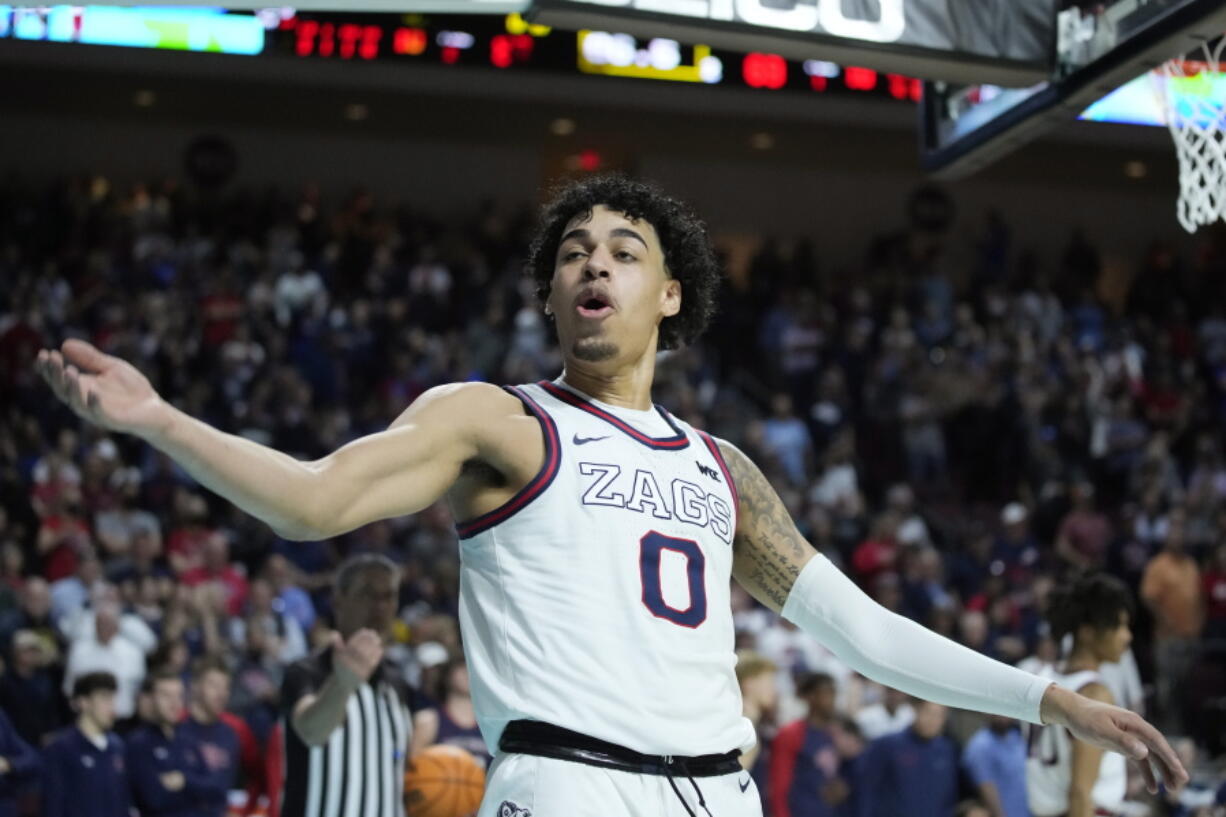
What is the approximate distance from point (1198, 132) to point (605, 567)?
3.65 m

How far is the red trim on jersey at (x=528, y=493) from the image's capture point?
10.6 ft

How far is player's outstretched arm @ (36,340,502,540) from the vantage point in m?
2.42

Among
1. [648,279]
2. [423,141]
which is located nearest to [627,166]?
[423,141]

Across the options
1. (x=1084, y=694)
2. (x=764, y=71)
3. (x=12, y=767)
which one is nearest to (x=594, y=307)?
(x=1084, y=694)

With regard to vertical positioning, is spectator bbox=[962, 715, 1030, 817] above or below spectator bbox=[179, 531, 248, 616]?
below

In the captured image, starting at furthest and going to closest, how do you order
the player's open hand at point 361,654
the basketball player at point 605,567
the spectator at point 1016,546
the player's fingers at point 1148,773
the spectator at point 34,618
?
the spectator at point 1016,546 → the spectator at point 34,618 → the player's open hand at point 361,654 → the player's fingers at point 1148,773 → the basketball player at point 605,567

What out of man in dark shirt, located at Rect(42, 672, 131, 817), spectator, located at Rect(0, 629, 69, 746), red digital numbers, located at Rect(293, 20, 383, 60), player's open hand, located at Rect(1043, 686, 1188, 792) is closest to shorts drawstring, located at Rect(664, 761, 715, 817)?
player's open hand, located at Rect(1043, 686, 1188, 792)

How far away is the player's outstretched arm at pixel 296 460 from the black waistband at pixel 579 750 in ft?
1.65

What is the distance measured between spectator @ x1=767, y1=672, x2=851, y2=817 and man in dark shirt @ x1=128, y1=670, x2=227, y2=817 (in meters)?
3.00

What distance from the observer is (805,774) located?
869cm

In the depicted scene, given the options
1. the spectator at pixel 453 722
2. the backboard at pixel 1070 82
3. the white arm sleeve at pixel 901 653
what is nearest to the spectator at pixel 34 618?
the spectator at pixel 453 722

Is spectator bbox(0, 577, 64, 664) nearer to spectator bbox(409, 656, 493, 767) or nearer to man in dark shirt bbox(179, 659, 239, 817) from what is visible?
man in dark shirt bbox(179, 659, 239, 817)

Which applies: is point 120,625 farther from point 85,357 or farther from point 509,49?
point 509,49

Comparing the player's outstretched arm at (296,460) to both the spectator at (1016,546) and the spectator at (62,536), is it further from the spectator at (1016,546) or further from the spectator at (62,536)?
the spectator at (1016,546)
